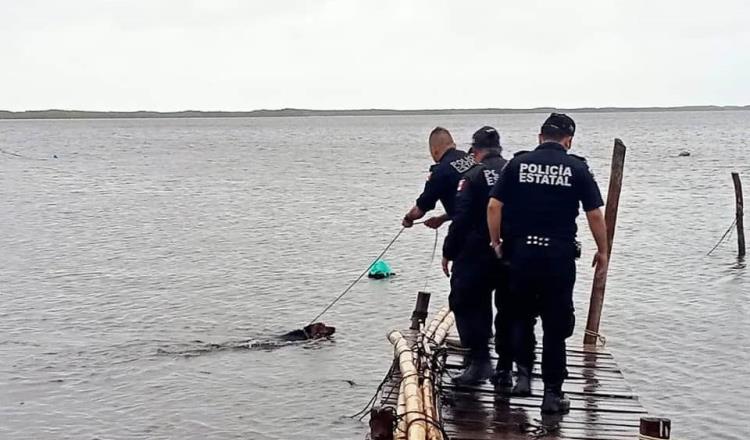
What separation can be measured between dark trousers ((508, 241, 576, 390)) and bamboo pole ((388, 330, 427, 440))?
3.35 feet

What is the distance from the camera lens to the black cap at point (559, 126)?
7.86m

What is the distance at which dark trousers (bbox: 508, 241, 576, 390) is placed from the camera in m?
7.80

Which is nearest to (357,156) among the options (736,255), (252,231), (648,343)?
(252,231)

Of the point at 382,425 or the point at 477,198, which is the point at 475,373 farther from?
the point at 382,425

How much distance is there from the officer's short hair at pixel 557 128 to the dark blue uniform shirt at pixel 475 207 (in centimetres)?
82

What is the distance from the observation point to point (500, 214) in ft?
26.2

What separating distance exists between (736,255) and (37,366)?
60.2 ft

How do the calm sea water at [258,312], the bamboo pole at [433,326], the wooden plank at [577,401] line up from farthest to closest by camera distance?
1. the calm sea water at [258,312]
2. the bamboo pole at [433,326]
3. the wooden plank at [577,401]

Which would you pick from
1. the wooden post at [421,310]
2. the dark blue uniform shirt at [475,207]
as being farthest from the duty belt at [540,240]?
the wooden post at [421,310]

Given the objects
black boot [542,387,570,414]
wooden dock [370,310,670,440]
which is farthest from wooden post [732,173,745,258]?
black boot [542,387,570,414]

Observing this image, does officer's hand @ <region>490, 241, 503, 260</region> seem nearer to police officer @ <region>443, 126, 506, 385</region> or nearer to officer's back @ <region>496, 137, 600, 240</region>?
officer's back @ <region>496, 137, 600, 240</region>

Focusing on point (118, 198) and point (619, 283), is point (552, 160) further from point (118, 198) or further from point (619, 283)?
point (118, 198)

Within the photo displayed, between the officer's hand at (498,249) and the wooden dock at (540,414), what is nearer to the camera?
the wooden dock at (540,414)

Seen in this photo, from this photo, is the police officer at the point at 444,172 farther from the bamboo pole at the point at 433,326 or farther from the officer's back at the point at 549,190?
the bamboo pole at the point at 433,326
